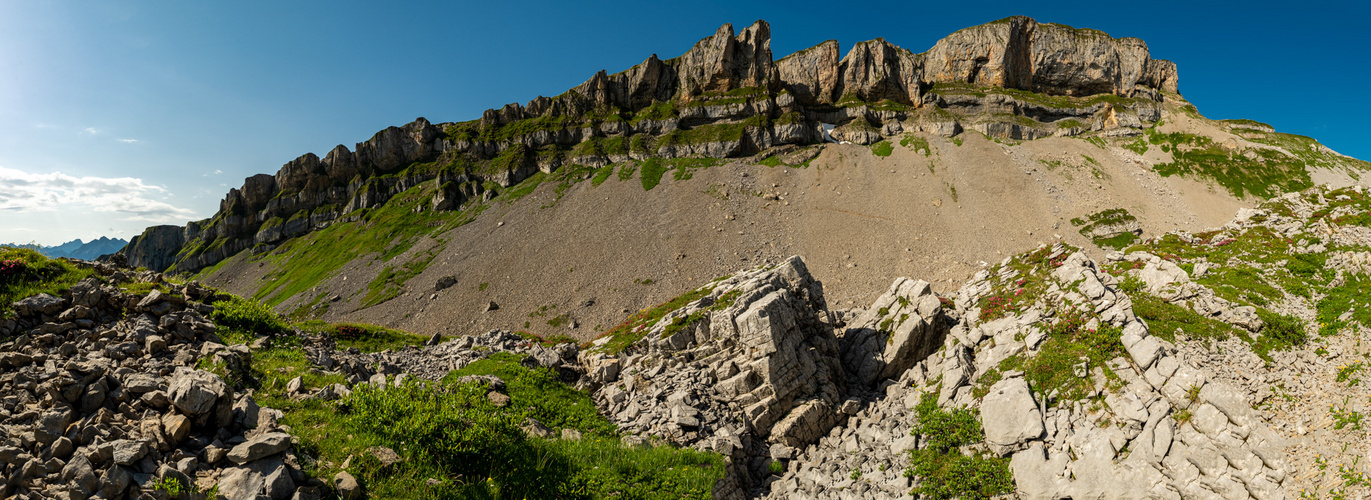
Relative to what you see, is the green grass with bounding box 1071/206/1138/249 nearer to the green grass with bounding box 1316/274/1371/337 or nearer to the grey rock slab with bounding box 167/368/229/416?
the green grass with bounding box 1316/274/1371/337

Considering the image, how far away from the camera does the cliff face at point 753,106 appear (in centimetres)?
9725

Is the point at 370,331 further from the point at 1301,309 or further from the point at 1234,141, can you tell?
the point at 1234,141

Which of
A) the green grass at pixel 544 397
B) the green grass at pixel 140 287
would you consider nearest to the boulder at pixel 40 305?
the green grass at pixel 140 287

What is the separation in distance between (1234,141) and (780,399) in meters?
109

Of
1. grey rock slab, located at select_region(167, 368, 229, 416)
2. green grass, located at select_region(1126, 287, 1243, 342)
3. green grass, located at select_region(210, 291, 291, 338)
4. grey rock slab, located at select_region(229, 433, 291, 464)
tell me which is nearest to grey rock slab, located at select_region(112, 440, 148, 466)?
grey rock slab, located at select_region(167, 368, 229, 416)

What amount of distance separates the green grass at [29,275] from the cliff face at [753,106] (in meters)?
86.3

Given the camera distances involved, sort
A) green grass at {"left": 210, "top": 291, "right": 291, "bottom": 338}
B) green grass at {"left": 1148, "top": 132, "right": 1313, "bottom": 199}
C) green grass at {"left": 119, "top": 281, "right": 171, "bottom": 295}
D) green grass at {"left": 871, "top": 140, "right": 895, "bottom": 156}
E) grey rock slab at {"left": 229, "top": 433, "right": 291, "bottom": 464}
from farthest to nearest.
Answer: green grass at {"left": 871, "top": 140, "right": 895, "bottom": 156} → green grass at {"left": 1148, "top": 132, "right": 1313, "bottom": 199} → green grass at {"left": 210, "top": 291, "right": 291, "bottom": 338} → green grass at {"left": 119, "top": 281, "right": 171, "bottom": 295} → grey rock slab at {"left": 229, "top": 433, "right": 291, "bottom": 464}

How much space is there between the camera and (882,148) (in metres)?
90.4

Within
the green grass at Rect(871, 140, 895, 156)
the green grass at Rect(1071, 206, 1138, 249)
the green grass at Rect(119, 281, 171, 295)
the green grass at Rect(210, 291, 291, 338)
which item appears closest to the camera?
the green grass at Rect(119, 281, 171, 295)

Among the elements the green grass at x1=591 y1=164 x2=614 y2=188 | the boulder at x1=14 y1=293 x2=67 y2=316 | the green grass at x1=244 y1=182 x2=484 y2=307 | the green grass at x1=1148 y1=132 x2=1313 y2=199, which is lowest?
the boulder at x1=14 y1=293 x2=67 y2=316

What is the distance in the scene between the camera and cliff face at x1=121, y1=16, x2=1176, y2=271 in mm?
97250

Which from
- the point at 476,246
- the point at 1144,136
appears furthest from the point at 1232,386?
the point at 1144,136

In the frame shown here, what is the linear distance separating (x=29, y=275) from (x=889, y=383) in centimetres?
2992

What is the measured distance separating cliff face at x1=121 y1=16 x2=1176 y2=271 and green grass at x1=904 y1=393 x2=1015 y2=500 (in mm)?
80737
